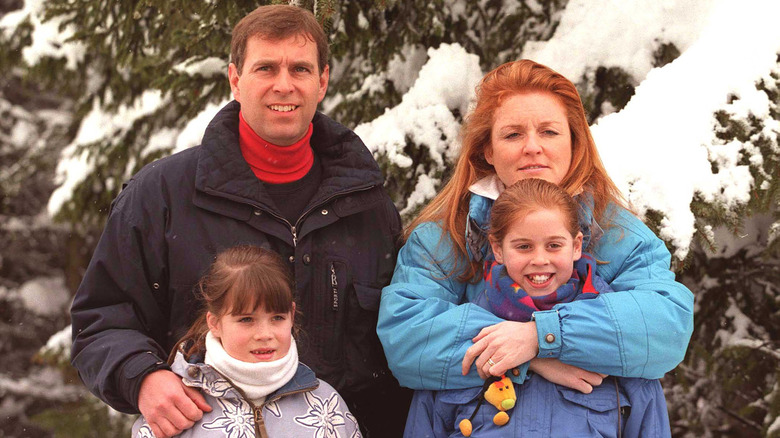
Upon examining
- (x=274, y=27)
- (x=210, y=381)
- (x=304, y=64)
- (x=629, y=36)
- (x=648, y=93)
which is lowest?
(x=210, y=381)

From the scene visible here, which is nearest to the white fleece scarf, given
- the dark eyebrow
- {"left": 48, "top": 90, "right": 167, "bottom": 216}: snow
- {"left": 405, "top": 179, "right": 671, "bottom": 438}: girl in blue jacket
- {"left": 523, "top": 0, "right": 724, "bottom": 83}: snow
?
{"left": 405, "top": 179, "right": 671, "bottom": 438}: girl in blue jacket

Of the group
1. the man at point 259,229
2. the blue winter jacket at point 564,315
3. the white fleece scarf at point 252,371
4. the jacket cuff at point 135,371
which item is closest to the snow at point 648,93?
the blue winter jacket at point 564,315

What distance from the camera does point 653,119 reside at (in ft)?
12.0

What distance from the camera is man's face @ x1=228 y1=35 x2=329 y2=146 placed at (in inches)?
125

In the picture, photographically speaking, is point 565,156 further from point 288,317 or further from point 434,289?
point 288,317

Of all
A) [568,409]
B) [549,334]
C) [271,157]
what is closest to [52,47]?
[271,157]

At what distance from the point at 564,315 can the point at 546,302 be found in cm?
12

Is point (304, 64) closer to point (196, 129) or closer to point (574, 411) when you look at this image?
point (574, 411)

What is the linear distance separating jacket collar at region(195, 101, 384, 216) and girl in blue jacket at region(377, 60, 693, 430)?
353 mm

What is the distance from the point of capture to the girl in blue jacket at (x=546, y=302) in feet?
9.12

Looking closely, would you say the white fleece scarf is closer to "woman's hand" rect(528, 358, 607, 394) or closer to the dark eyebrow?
"woman's hand" rect(528, 358, 607, 394)

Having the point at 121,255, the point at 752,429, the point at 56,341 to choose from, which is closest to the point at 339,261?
the point at 121,255

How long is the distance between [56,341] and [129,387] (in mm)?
4141

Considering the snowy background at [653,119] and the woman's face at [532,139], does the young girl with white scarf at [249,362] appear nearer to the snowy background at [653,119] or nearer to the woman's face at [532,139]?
the woman's face at [532,139]
